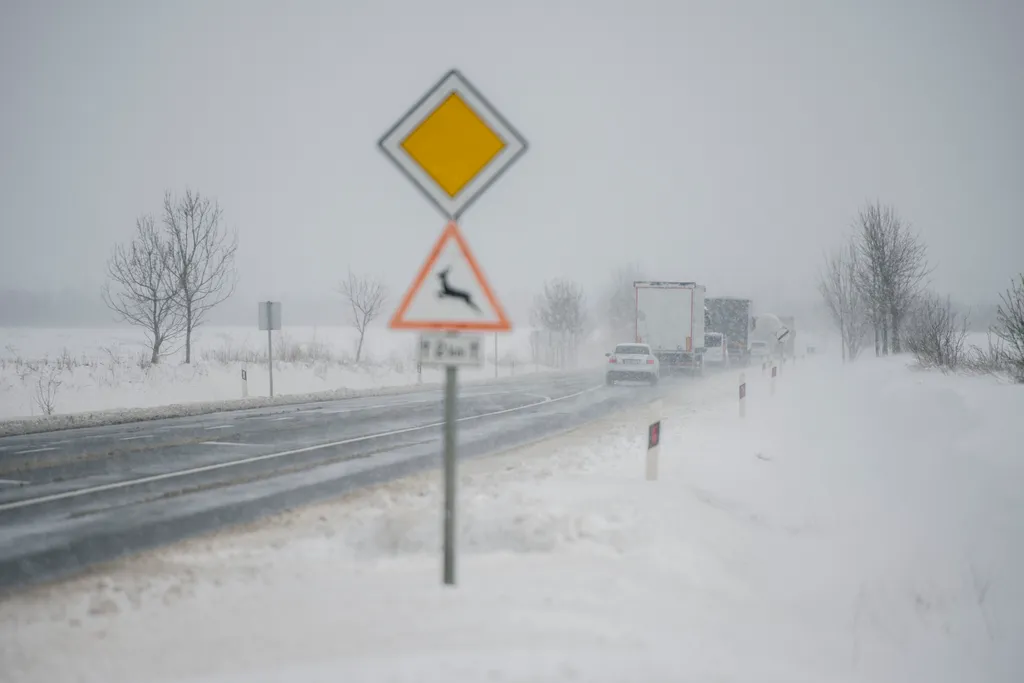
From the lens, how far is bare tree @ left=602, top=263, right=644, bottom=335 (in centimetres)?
7625

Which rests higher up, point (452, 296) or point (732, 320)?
point (732, 320)

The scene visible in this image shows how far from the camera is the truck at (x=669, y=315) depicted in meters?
35.6

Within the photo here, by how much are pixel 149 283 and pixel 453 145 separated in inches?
1048

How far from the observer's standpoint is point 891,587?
5.66 m

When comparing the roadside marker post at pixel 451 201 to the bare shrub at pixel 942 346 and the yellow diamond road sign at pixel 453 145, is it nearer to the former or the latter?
the yellow diamond road sign at pixel 453 145

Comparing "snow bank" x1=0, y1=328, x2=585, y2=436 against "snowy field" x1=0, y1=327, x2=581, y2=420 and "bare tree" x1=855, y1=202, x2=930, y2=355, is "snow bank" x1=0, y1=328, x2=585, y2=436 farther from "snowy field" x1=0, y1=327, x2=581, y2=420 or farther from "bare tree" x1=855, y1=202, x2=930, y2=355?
"bare tree" x1=855, y1=202, x2=930, y2=355

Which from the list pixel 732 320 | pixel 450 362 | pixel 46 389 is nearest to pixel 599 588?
pixel 450 362

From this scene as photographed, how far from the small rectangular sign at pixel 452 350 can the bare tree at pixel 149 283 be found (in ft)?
85.5

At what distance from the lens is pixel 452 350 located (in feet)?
12.6

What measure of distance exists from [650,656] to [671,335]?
3381 cm

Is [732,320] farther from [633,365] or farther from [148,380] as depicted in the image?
[148,380]

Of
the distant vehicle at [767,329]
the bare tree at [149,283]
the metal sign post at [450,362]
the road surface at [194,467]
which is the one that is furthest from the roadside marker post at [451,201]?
the distant vehicle at [767,329]

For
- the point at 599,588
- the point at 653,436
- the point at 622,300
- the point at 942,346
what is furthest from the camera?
the point at 622,300

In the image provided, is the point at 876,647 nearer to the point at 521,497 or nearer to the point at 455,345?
the point at 521,497
